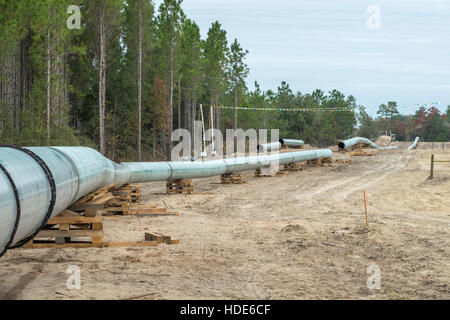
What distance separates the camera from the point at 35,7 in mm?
22344

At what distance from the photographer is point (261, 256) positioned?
870 cm

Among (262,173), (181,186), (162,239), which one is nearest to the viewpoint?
(162,239)

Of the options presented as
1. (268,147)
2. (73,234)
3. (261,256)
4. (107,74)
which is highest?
(107,74)

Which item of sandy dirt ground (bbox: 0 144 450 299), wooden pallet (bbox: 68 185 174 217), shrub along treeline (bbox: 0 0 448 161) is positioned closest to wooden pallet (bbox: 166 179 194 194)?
sandy dirt ground (bbox: 0 144 450 299)

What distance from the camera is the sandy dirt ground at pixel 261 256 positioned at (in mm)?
6508

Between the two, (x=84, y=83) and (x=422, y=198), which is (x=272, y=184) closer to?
(x=422, y=198)

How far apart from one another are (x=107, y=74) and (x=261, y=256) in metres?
35.6

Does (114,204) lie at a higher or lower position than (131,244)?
higher

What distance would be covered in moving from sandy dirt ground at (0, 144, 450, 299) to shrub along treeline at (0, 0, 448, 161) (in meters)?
11.8

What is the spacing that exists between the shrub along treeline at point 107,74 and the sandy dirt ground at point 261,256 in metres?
11.8

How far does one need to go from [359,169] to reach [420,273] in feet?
77.3

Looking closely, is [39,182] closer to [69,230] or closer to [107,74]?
[69,230]

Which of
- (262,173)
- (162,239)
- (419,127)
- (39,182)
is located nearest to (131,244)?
(162,239)
